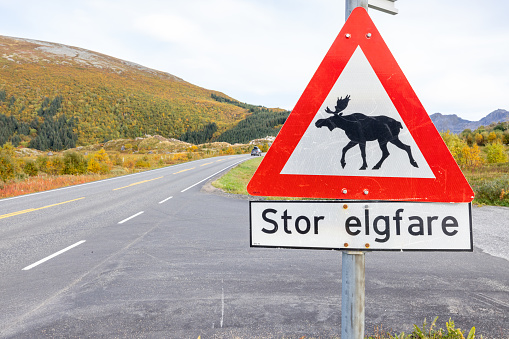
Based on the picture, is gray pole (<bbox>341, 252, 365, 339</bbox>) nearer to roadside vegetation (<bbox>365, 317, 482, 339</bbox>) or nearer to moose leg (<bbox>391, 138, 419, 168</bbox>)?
moose leg (<bbox>391, 138, 419, 168</bbox>)

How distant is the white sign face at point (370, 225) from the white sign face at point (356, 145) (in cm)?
15

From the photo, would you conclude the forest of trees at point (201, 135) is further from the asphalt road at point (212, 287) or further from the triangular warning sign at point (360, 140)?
the triangular warning sign at point (360, 140)

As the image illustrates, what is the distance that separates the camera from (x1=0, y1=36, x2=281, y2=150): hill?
215 feet

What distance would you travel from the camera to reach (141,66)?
427 ft

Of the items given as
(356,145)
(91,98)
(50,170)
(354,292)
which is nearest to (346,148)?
(356,145)

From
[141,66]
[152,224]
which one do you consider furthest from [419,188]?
[141,66]

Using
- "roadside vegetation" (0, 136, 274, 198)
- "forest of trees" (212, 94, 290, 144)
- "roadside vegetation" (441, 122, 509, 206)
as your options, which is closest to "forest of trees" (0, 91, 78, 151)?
"forest of trees" (212, 94, 290, 144)

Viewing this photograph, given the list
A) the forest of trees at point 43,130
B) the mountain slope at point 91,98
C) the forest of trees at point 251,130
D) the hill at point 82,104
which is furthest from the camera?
the forest of trees at point 251,130

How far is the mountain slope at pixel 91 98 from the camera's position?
68.5 metres

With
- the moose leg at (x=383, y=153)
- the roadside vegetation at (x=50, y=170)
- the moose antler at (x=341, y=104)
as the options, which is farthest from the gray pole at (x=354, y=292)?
the roadside vegetation at (x=50, y=170)

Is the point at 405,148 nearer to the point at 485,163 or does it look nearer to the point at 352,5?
the point at 352,5

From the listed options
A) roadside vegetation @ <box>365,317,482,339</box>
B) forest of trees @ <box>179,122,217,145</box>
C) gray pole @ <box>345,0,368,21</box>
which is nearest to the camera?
gray pole @ <box>345,0,368,21</box>

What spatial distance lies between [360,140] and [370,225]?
1.25ft

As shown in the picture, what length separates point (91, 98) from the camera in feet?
248
